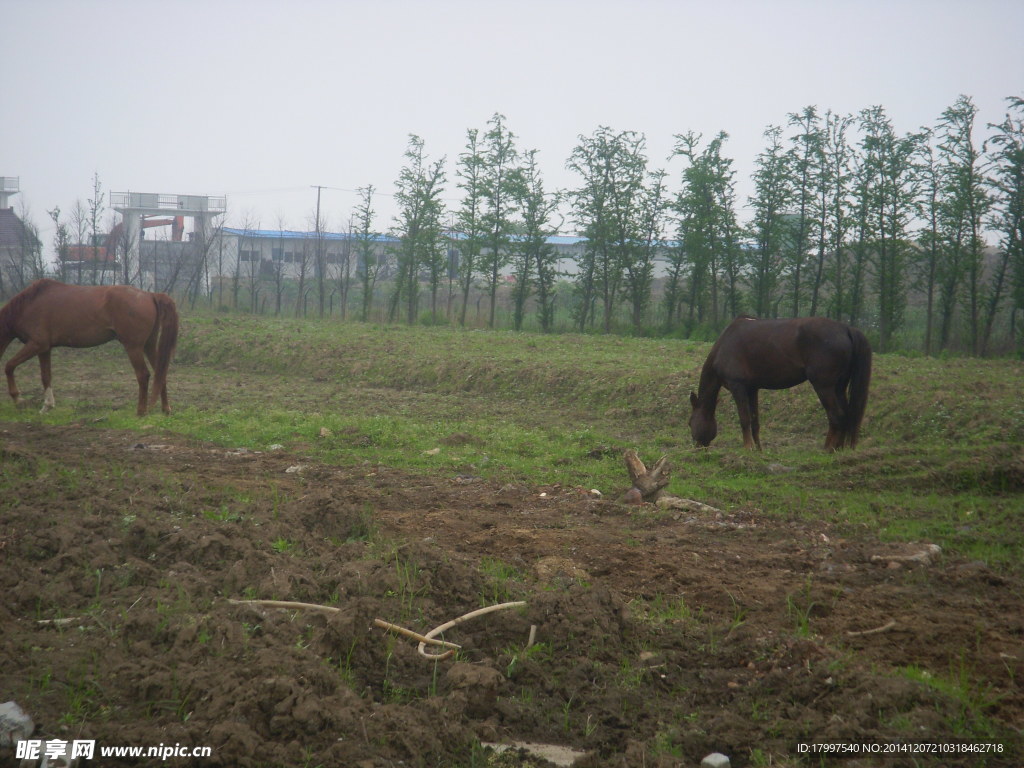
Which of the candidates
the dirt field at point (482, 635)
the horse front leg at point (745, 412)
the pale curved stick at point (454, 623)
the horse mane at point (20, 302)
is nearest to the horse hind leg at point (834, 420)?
the horse front leg at point (745, 412)

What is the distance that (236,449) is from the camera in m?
9.47

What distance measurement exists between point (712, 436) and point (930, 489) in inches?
126

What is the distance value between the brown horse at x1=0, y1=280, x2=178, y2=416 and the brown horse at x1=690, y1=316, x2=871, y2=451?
26.6ft

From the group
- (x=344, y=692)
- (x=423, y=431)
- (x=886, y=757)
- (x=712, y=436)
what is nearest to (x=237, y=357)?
(x=423, y=431)

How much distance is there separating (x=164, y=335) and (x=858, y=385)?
1000 centimetres

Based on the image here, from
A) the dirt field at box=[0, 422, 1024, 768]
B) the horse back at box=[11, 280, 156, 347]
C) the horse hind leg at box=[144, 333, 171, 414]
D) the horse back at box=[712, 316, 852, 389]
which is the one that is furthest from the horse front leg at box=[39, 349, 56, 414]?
the horse back at box=[712, 316, 852, 389]

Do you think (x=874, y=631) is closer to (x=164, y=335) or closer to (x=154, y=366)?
(x=164, y=335)

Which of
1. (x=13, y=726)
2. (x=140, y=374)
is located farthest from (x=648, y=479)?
(x=140, y=374)

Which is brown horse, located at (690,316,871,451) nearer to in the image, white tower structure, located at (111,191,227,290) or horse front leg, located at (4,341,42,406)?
horse front leg, located at (4,341,42,406)

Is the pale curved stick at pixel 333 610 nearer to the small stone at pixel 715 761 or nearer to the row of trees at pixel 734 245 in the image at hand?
the small stone at pixel 715 761

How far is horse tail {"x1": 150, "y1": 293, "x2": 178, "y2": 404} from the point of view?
39.9ft

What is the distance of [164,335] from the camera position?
1222 centimetres

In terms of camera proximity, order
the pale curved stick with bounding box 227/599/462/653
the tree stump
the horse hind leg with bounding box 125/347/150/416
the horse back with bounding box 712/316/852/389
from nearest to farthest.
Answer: the pale curved stick with bounding box 227/599/462/653
the tree stump
the horse back with bounding box 712/316/852/389
the horse hind leg with bounding box 125/347/150/416

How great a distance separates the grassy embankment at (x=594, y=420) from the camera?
7504 millimetres
